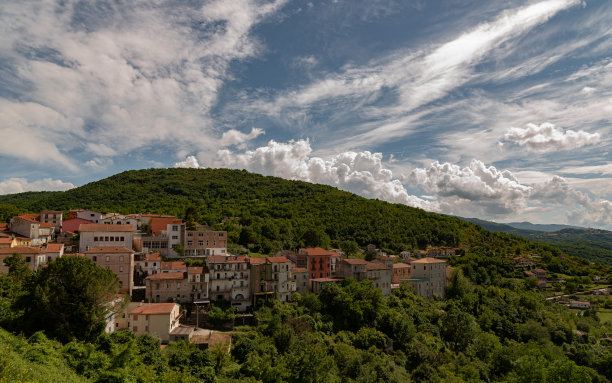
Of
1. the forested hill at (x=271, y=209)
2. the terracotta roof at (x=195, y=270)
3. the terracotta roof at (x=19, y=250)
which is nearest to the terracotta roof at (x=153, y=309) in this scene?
the terracotta roof at (x=195, y=270)

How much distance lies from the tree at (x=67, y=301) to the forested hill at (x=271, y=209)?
36628 millimetres

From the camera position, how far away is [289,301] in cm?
4978

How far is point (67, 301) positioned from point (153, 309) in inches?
330

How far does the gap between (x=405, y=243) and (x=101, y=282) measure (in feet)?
281

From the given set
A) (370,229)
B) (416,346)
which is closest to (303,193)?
(370,229)

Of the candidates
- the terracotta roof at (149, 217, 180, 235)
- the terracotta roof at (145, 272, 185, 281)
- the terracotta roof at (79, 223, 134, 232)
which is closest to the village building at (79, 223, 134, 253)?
the terracotta roof at (79, 223, 134, 232)

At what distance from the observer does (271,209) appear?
105750 millimetres

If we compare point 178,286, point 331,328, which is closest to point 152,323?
point 178,286

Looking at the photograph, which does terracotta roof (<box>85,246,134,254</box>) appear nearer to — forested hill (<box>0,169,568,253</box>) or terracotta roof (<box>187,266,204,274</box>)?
terracotta roof (<box>187,266,204,274</box>)

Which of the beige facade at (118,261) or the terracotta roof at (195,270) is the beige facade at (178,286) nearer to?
the terracotta roof at (195,270)

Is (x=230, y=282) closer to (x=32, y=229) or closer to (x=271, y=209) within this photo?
(x=32, y=229)

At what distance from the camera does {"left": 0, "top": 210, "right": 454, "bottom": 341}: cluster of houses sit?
42656 millimetres

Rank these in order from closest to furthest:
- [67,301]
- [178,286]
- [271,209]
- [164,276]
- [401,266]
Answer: [67,301]
[164,276]
[178,286]
[401,266]
[271,209]

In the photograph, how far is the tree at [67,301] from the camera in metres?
30.6
